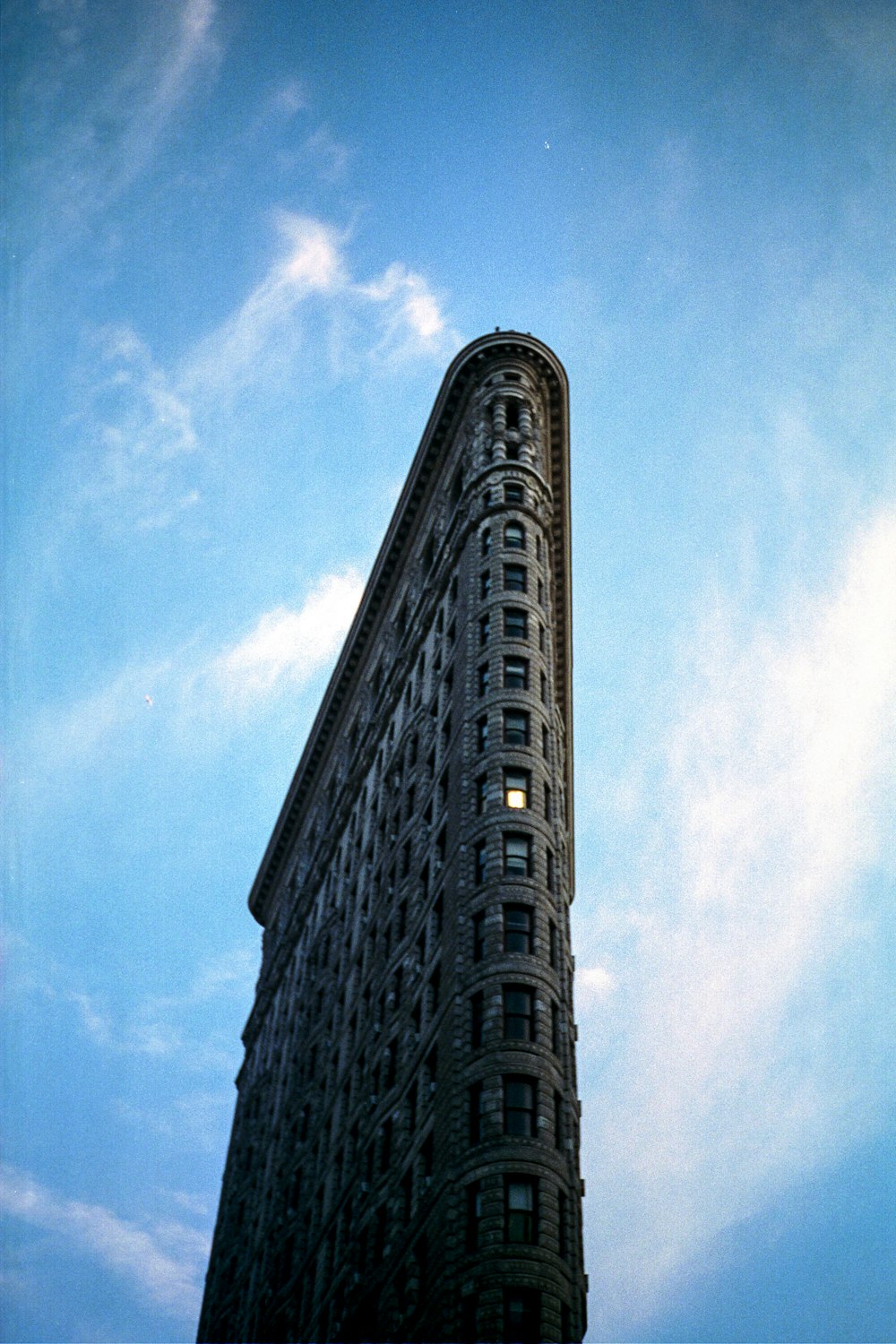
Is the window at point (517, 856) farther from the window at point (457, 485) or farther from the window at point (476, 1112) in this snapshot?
the window at point (457, 485)

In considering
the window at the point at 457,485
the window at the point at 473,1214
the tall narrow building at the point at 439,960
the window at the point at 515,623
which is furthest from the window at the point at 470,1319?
the window at the point at 457,485

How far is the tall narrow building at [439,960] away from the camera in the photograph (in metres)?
48.8

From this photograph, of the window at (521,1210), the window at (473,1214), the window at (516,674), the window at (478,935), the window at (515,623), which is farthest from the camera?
the window at (515,623)

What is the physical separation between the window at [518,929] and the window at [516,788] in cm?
607

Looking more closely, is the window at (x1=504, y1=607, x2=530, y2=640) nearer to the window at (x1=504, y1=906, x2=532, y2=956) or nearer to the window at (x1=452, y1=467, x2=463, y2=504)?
the window at (x1=504, y1=906, x2=532, y2=956)

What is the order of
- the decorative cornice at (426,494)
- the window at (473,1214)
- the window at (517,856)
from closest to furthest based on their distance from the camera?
the window at (473,1214), the window at (517,856), the decorative cornice at (426,494)

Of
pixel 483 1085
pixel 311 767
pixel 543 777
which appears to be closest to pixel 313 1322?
pixel 483 1085

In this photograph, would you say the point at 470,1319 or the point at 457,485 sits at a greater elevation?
the point at 457,485

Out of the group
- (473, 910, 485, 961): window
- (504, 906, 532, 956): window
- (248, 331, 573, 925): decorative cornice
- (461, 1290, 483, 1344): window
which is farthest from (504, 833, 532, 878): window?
(248, 331, 573, 925): decorative cornice

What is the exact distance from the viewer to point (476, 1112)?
5047 centimetres

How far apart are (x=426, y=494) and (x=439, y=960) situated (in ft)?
156

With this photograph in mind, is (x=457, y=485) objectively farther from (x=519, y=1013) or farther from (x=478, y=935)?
(x=519, y=1013)

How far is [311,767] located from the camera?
390 feet

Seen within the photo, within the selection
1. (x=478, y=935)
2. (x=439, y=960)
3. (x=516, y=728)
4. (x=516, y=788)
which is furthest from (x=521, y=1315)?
(x=516, y=728)
